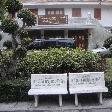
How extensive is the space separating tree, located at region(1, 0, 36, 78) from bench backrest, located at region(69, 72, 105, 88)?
2001 millimetres

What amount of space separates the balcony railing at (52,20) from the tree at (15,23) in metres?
28.6

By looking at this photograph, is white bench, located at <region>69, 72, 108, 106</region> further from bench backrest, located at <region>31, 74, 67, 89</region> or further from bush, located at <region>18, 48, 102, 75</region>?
bush, located at <region>18, 48, 102, 75</region>

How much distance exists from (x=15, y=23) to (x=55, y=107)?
3.05 m

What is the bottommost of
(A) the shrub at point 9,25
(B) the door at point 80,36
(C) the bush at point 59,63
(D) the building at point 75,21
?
(B) the door at point 80,36

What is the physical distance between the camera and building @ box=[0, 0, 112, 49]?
4316cm

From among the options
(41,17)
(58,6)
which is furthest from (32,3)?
(41,17)

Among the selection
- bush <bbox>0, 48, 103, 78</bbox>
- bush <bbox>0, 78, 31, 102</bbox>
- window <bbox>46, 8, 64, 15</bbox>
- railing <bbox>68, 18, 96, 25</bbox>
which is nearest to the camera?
bush <bbox>0, 78, 31, 102</bbox>

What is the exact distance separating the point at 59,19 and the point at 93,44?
183 inches

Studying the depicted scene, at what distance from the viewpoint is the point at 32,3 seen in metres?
49.1

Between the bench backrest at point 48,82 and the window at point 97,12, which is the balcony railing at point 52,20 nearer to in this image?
the window at point 97,12

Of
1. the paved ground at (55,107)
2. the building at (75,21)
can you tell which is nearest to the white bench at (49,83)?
the paved ground at (55,107)

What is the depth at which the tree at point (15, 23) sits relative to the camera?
13.4m

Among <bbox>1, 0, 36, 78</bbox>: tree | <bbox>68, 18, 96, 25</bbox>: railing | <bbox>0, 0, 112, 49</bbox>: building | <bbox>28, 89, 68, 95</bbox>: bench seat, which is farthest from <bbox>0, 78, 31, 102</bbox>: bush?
<bbox>68, 18, 96, 25</bbox>: railing

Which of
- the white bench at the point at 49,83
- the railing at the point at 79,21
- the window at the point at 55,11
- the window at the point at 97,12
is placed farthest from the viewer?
the window at the point at 97,12
